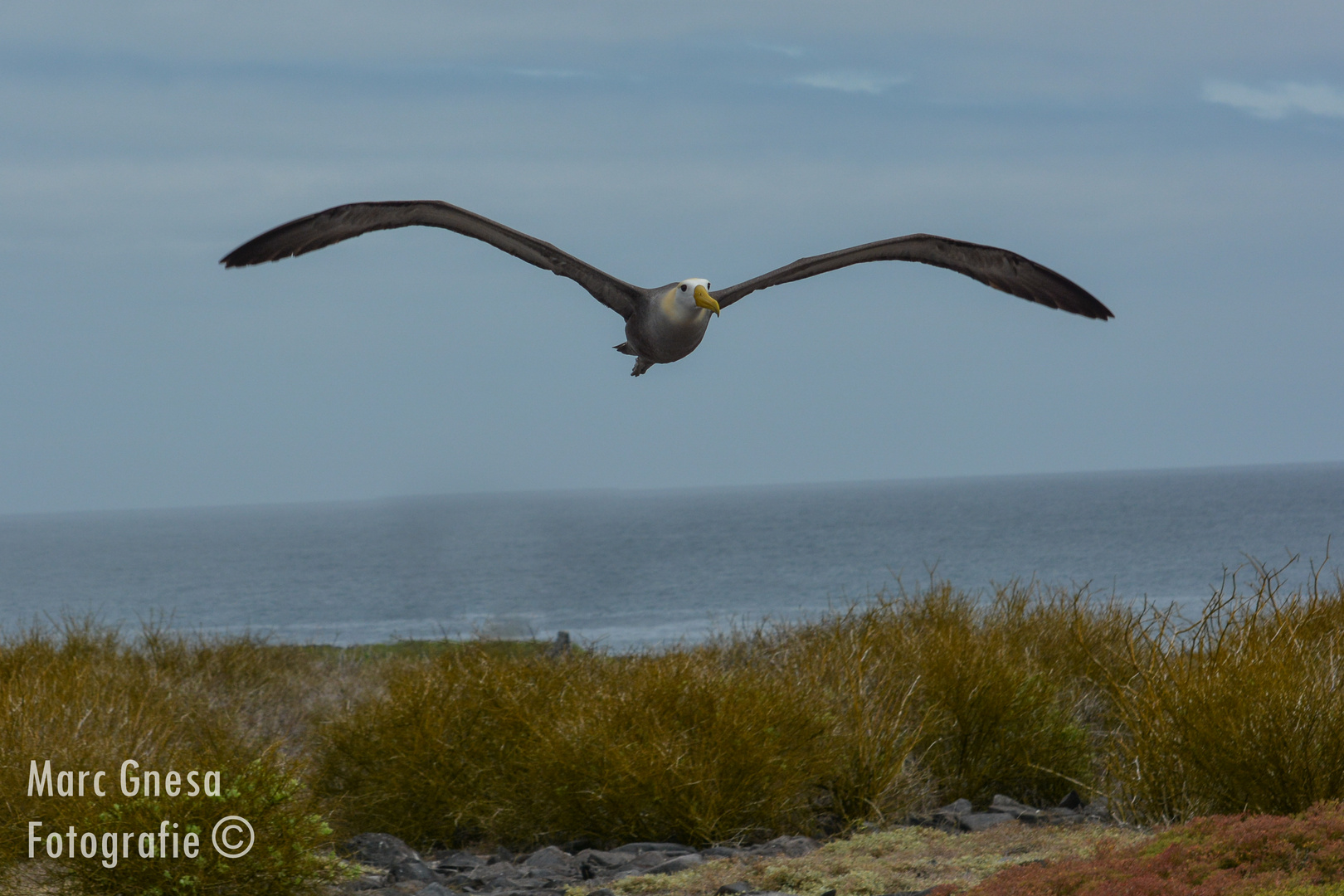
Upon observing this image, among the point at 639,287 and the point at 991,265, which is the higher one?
the point at 991,265

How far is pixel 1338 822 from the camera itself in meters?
4.57

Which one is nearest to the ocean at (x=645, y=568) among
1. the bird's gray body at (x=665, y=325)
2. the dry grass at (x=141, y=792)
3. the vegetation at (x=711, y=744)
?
the vegetation at (x=711, y=744)

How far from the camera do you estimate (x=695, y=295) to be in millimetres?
5414

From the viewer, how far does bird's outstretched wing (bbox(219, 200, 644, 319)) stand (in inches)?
249

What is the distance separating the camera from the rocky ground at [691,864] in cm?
548

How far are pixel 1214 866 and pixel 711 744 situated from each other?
2.92 meters

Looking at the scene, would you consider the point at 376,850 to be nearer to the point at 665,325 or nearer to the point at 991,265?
the point at 665,325

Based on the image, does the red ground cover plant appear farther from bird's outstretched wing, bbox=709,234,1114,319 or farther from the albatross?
bird's outstretched wing, bbox=709,234,1114,319

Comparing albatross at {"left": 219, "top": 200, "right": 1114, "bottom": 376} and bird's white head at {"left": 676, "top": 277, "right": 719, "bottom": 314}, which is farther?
albatross at {"left": 219, "top": 200, "right": 1114, "bottom": 376}

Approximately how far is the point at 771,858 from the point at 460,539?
114807 millimetres

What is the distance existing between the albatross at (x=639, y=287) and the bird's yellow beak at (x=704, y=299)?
0.49 feet

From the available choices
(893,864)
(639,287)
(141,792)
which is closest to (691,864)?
(893,864)

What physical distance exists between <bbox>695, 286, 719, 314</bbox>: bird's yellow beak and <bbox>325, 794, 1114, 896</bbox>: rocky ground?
266 centimetres

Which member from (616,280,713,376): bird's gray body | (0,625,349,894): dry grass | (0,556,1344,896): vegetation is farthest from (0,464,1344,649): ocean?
(616,280,713,376): bird's gray body
